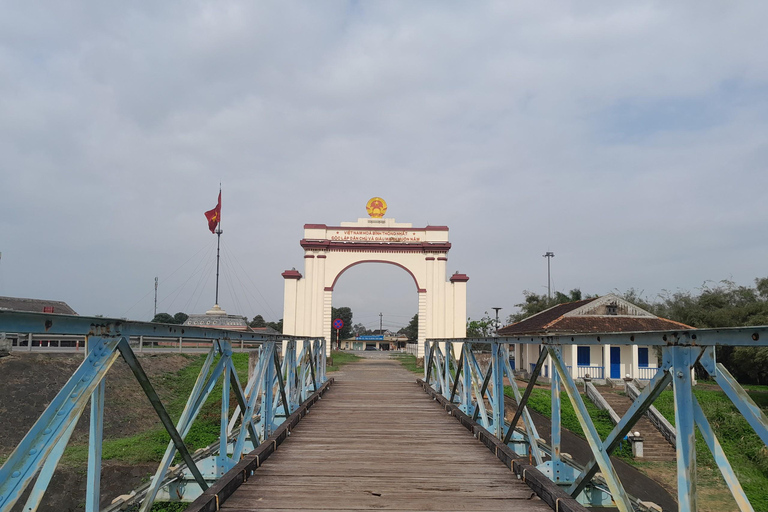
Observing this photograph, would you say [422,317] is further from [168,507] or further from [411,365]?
[168,507]

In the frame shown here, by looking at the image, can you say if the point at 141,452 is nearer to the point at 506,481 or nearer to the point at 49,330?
the point at 506,481

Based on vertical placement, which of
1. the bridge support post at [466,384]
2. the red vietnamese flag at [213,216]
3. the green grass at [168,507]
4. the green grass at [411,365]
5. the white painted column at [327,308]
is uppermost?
the red vietnamese flag at [213,216]

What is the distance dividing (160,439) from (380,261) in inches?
468

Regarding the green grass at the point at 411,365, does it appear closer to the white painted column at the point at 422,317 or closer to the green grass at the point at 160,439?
the white painted column at the point at 422,317

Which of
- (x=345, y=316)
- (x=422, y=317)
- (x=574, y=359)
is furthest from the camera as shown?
Result: (x=345, y=316)

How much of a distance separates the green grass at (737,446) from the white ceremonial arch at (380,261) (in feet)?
29.0

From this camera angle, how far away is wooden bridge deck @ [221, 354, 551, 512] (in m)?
4.04

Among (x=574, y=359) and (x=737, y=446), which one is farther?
(x=574, y=359)

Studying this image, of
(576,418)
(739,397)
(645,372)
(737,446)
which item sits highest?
(739,397)

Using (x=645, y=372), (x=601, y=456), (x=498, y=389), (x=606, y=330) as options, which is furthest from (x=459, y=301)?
(x=601, y=456)

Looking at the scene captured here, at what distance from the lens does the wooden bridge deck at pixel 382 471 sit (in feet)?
13.3

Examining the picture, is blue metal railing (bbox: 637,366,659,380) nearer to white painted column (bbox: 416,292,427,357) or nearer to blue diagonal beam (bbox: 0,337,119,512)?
white painted column (bbox: 416,292,427,357)

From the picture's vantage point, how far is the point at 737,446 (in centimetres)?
1853

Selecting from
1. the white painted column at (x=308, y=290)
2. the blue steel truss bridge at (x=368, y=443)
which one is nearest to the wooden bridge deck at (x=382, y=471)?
the blue steel truss bridge at (x=368, y=443)
